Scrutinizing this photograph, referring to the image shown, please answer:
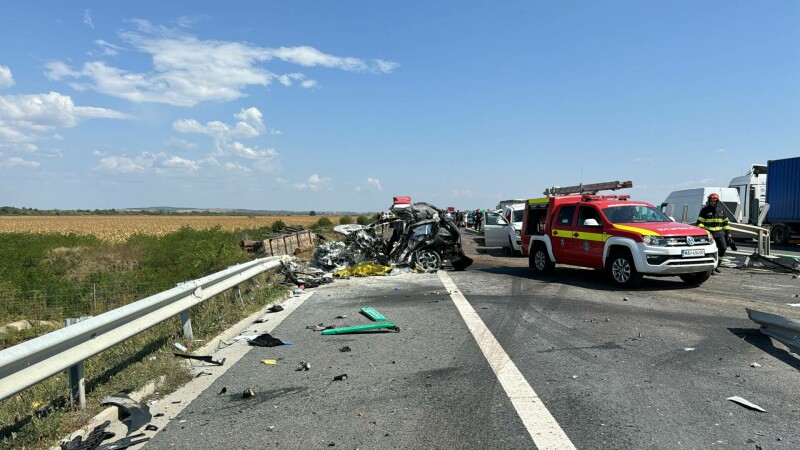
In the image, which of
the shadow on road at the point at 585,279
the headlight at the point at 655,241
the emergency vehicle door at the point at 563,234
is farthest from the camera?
the emergency vehicle door at the point at 563,234

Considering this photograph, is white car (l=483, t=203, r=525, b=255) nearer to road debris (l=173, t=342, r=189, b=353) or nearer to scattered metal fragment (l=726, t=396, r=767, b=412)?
road debris (l=173, t=342, r=189, b=353)

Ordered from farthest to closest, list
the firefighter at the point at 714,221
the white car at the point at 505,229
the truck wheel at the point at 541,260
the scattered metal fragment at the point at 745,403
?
the white car at the point at 505,229 < the truck wheel at the point at 541,260 < the firefighter at the point at 714,221 < the scattered metal fragment at the point at 745,403

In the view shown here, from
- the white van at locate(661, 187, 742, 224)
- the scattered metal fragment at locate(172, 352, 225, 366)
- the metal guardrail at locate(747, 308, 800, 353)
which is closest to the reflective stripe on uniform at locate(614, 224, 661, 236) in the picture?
the metal guardrail at locate(747, 308, 800, 353)

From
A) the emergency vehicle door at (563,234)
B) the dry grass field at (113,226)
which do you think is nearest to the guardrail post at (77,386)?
the emergency vehicle door at (563,234)

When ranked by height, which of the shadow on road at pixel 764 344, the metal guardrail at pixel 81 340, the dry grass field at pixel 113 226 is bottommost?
the dry grass field at pixel 113 226

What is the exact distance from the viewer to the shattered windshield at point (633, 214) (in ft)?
39.6

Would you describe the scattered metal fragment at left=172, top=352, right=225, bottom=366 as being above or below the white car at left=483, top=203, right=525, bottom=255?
below

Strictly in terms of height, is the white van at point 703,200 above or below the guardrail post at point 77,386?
above

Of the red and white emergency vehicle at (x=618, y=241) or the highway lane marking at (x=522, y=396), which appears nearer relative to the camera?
the highway lane marking at (x=522, y=396)

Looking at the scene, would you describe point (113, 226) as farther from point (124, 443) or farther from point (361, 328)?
point (124, 443)

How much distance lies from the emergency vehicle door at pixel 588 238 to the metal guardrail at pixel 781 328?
5.28 m

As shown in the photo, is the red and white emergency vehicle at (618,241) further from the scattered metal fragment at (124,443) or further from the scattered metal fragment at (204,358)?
the scattered metal fragment at (124,443)

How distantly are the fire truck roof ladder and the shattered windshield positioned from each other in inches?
140

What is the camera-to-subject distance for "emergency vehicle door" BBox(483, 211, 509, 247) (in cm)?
2126
